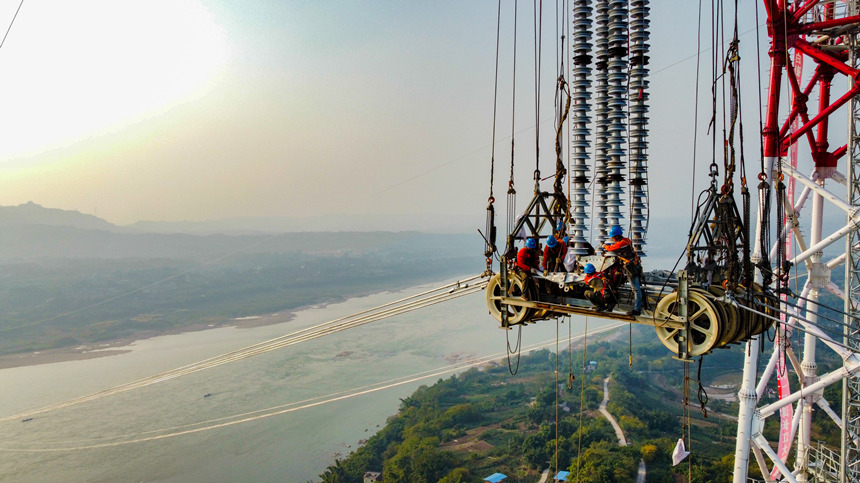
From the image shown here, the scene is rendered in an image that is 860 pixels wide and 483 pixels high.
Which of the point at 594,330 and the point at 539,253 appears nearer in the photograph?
the point at 539,253

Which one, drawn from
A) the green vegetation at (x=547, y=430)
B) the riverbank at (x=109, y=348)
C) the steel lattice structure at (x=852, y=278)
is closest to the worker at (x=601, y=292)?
the steel lattice structure at (x=852, y=278)

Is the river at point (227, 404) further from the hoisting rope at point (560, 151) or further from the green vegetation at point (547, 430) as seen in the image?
the hoisting rope at point (560, 151)

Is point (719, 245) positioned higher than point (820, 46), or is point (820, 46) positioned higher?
point (820, 46)

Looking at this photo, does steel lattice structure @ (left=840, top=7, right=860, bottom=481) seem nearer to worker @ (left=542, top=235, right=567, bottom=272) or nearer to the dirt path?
worker @ (left=542, top=235, right=567, bottom=272)

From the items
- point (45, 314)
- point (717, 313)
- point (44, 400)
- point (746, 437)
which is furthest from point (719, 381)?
point (45, 314)

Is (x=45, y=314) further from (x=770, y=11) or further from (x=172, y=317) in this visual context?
(x=770, y=11)

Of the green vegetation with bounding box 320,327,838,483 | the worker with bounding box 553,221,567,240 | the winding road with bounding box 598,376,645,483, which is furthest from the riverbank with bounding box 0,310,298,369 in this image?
the worker with bounding box 553,221,567,240

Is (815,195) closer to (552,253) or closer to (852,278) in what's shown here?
(852,278)
